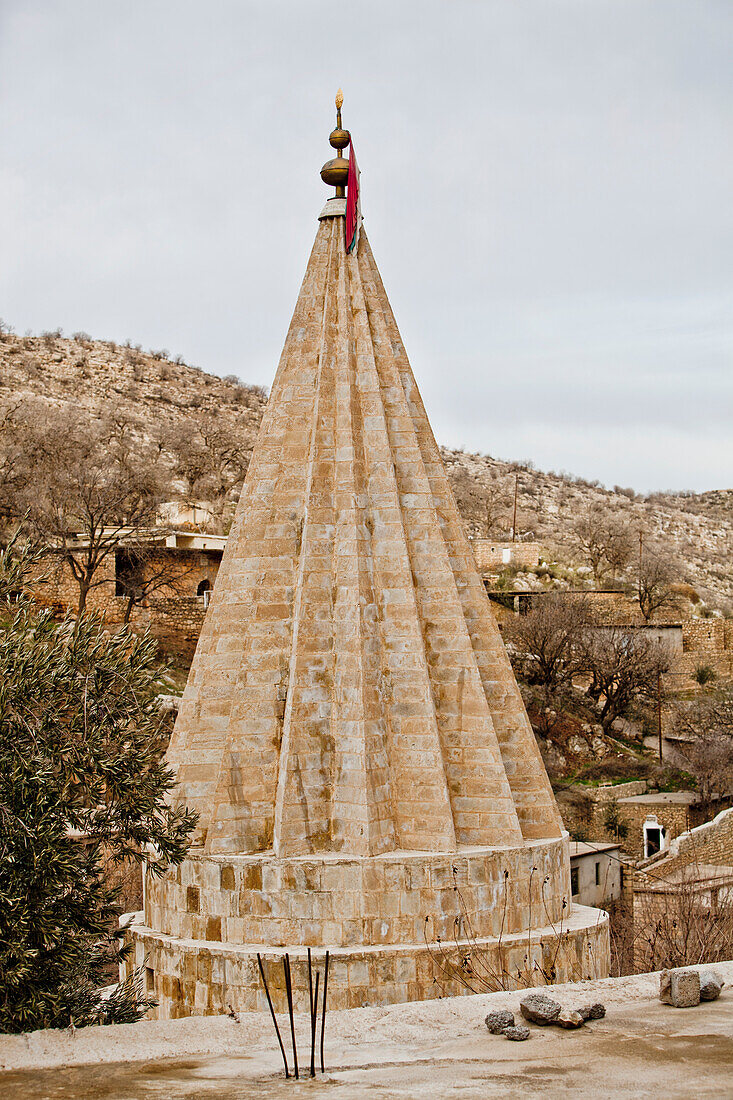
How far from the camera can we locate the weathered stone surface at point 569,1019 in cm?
516

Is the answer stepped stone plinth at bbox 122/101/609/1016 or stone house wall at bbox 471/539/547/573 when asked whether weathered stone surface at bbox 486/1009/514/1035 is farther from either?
stone house wall at bbox 471/539/547/573

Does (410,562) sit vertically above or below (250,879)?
above

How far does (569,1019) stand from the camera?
5160 mm

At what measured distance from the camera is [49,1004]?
604 cm

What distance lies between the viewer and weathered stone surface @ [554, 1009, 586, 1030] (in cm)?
516

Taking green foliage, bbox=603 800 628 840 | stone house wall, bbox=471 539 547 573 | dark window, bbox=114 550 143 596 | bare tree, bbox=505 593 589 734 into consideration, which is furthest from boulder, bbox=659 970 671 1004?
stone house wall, bbox=471 539 547 573

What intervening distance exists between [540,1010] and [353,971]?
7.25 ft

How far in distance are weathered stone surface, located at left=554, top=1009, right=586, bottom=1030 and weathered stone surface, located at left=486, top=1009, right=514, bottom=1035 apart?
8.8 inches

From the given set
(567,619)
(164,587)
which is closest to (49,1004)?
(164,587)

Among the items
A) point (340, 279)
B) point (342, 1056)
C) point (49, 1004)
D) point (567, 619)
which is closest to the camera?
point (342, 1056)

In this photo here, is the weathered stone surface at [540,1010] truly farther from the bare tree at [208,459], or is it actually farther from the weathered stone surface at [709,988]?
the bare tree at [208,459]

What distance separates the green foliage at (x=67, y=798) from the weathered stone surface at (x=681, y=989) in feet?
10.4

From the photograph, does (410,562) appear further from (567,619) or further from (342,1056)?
(567,619)

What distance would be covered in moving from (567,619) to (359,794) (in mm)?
27446
